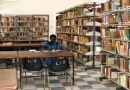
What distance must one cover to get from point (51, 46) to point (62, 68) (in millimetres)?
1330

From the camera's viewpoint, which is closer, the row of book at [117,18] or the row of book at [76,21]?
the row of book at [117,18]

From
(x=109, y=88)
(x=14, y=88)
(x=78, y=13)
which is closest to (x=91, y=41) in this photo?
(x=78, y=13)

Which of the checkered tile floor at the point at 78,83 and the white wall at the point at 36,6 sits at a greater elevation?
the white wall at the point at 36,6

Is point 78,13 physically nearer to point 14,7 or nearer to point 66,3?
point 66,3

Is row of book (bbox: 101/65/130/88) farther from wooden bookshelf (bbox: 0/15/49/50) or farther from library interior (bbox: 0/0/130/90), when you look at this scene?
wooden bookshelf (bbox: 0/15/49/50)

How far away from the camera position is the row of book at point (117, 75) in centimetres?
452

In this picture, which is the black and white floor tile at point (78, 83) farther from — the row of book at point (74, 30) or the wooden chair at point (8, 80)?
the wooden chair at point (8, 80)

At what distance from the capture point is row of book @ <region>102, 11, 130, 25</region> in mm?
4495

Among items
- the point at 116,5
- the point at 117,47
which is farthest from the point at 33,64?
the point at 116,5

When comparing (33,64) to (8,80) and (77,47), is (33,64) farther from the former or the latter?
(77,47)

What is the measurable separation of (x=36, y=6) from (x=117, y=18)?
25.4 feet

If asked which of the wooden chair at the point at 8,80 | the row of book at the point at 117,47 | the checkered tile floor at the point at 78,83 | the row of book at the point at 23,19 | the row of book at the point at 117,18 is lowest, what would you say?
the checkered tile floor at the point at 78,83

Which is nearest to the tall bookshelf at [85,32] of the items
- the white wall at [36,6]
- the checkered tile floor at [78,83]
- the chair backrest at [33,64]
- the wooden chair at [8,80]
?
the checkered tile floor at [78,83]

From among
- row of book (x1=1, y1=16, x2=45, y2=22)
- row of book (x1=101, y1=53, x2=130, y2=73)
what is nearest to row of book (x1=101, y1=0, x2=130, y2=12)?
row of book (x1=101, y1=53, x2=130, y2=73)
